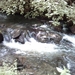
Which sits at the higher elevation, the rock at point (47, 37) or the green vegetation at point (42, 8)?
the green vegetation at point (42, 8)

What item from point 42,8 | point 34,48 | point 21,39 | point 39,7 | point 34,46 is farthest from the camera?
point 39,7

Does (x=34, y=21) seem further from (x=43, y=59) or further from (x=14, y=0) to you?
(x=43, y=59)

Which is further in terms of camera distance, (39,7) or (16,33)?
(39,7)

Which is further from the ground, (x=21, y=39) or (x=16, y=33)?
(x=16, y=33)

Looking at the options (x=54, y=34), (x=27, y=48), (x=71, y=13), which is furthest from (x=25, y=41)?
(x=71, y=13)

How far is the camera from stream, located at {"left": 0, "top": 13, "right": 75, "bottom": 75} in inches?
214

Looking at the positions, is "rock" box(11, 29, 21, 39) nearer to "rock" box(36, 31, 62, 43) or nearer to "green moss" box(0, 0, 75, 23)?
"rock" box(36, 31, 62, 43)

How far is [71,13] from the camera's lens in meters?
7.58

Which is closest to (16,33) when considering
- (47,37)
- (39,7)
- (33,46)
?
(33,46)

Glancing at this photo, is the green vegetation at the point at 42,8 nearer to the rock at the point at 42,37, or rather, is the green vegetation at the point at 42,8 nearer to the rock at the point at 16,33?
the rock at the point at 42,37

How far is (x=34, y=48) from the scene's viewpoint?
6.82 metres

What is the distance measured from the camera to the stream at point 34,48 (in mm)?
5441

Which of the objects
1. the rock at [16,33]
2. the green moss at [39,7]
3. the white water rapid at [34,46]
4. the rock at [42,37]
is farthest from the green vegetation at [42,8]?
the rock at [16,33]

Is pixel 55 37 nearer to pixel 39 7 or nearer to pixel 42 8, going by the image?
pixel 42 8
